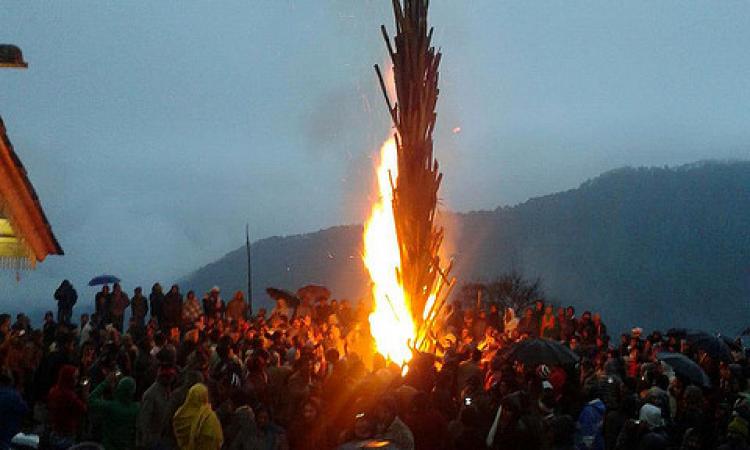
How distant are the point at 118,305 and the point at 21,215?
15761mm

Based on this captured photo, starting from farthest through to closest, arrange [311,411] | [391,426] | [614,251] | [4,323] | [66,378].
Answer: [614,251] < [4,323] < [311,411] < [66,378] < [391,426]

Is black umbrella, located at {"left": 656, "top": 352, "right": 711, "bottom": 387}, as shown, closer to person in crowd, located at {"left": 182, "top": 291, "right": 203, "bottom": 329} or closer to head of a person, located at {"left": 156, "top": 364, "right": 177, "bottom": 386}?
head of a person, located at {"left": 156, "top": 364, "right": 177, "bottom": 386}

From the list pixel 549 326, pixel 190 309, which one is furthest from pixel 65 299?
pixel 549 326

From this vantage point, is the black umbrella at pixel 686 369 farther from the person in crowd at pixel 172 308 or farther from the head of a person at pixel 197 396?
the person in crowd at pixel 172 308

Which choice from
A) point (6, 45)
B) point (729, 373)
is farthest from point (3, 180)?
point (729, 373)

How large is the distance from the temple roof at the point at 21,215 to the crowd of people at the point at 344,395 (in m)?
3.19

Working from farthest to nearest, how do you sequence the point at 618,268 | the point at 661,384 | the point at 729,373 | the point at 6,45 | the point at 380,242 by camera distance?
the point at 618,268 < the point at 380,242 < the point at 729,373 < the point at 661,384 < the point at 6,45

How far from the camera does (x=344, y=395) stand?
Result: 1168cm

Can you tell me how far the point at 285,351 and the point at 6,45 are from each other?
9888mm

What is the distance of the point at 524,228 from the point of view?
158000 millimetres

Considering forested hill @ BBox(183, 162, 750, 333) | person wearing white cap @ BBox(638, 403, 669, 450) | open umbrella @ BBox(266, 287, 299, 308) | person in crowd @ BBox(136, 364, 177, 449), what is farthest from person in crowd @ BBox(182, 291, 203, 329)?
forested hill @ BBox(183, 162, 750, 333)

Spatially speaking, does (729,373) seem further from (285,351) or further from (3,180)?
(3,180)

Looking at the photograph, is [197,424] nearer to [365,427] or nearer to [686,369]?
[365,427]

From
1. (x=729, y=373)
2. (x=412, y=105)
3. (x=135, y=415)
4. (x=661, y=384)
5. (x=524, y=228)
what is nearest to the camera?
(x=135, y=415)
